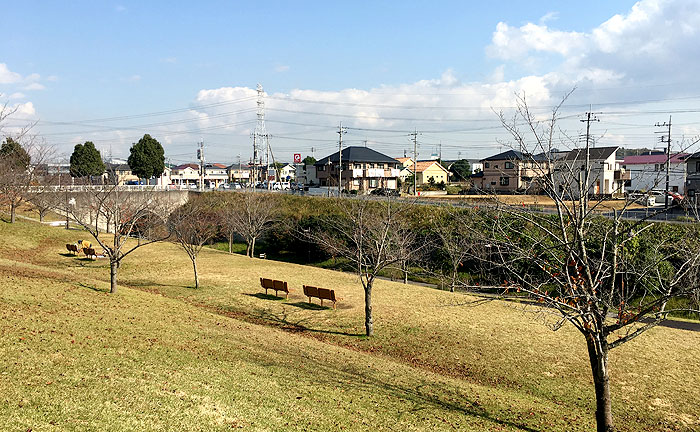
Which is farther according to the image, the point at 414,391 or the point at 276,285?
the point at 276,285

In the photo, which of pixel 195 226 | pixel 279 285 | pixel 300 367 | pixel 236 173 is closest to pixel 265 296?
pixel 279 285

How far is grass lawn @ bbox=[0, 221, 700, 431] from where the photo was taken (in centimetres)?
882

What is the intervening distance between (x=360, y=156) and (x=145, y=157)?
119 feet

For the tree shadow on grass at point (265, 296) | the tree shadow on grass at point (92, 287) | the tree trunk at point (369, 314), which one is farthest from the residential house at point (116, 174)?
the tree trunk at point (369, 314)

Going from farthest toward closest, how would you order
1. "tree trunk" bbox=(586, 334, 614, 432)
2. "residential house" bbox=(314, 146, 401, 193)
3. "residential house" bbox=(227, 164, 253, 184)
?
"residential house" bbox=(227, 164, 253, 184) → "residential house" bbox=(314, 146, 401, 193) → "tree trunk" bbox=(586, 334, 614, 432)

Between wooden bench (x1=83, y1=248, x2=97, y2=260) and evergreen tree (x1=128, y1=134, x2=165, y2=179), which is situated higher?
evergreen tree (x1=128, y1=134, x2=165, y2=179)

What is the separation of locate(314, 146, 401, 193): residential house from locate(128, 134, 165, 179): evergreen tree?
27.9 meters

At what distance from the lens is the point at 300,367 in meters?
12.5

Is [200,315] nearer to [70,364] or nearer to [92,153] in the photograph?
[70,364]

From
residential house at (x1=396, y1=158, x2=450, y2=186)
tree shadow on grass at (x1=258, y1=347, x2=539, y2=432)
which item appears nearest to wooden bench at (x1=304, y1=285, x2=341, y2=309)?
tree shadow on grass at (x1=258, y1=347, x2=539, y2=432)

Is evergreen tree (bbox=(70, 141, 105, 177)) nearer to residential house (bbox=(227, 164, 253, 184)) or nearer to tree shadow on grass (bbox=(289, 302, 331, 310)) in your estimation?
tree shadow on grass (bbox=(289, 302, 331, 310))

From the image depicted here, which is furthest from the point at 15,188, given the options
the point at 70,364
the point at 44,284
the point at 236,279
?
the point at 70,364

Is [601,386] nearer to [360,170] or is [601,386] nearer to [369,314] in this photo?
[369,314]

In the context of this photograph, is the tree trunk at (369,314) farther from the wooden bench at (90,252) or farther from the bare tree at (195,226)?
the wooden bench at (90,252)
